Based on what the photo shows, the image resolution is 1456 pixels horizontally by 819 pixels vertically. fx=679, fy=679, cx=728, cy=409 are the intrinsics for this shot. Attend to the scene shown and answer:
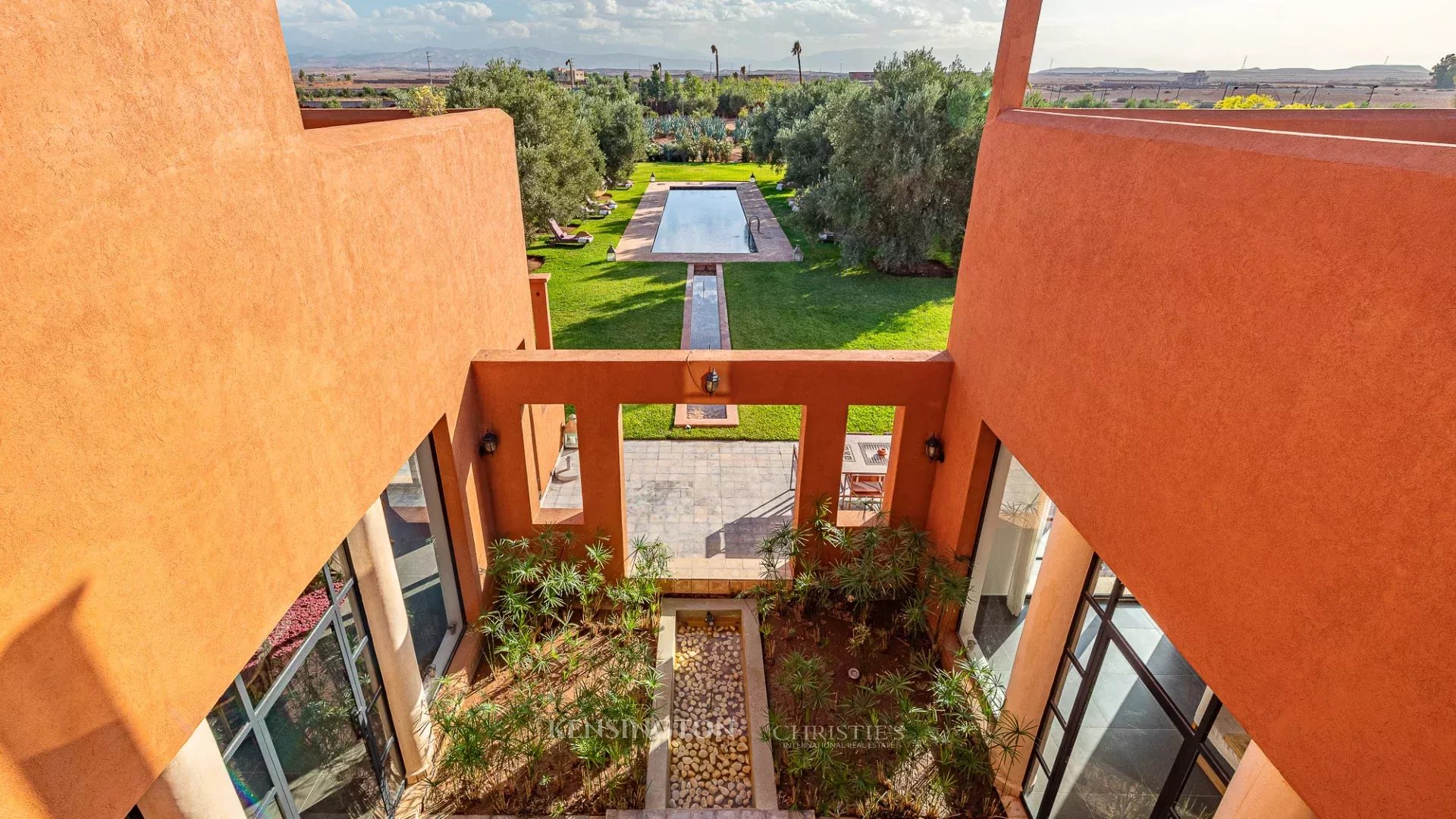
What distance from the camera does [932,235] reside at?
22.7 m

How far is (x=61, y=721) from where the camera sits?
2629 mm

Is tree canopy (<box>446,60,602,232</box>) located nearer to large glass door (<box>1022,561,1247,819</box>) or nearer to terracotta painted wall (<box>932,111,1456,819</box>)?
terracotta painted wall (<box>932,111,1456,819</box>)

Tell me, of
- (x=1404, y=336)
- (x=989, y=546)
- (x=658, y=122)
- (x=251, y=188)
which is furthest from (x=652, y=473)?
(x=658, y=122)

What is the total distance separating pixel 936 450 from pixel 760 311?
42.3ft

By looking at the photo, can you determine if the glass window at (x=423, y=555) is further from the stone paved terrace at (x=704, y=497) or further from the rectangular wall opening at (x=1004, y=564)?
the rectangular wall opening at (x=1004, y=564)

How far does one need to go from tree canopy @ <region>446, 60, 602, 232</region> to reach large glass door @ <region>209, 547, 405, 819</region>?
17212 millimetres

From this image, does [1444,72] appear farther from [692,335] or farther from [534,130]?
[534,130]

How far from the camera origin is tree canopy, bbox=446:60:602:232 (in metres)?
21.0

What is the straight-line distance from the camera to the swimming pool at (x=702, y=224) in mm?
27734

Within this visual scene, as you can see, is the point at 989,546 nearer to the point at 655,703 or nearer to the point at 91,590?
the point at 655,703

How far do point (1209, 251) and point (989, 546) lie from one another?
4314mm

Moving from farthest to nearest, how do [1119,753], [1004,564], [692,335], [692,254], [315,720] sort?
[692,254]
[692,335]
[1004,564]
[1119,753]
[315,720]

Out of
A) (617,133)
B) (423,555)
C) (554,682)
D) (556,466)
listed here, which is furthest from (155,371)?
(617,133)

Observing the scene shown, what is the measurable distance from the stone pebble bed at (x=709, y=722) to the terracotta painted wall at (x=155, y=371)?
4187 mm
